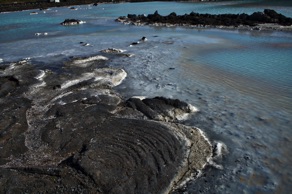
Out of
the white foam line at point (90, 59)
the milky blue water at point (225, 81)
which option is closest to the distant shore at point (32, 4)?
the milky blue water at point (225, 81)

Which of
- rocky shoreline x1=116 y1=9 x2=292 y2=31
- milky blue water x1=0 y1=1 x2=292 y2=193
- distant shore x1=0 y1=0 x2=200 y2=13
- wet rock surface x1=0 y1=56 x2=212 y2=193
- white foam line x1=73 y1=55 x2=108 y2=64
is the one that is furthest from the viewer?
distant shore x1=0 y1=0 x2=200 y2=13

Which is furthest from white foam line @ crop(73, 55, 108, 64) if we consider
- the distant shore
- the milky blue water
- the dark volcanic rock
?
the distant shore

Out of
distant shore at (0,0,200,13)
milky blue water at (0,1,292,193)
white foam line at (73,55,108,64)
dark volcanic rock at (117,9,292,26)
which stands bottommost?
distant shore at (0,0,200,13)

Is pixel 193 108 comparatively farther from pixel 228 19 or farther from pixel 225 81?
pixel 228 19

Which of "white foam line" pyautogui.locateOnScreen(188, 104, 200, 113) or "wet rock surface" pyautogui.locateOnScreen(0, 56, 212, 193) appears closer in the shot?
"wet rock surface" pyautogui.locateOnScreen(0, 56, 212, 193)

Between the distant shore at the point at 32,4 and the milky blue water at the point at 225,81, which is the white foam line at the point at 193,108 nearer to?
the milky blue water at the point at 225,81

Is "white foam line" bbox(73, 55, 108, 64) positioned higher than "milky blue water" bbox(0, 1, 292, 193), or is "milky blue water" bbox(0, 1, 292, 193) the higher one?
"milky blue water" bbox(0, 1, 292, 193)

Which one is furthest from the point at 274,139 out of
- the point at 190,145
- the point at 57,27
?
the point at 57,27

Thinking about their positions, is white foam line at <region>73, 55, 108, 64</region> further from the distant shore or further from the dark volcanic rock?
the distant shore
